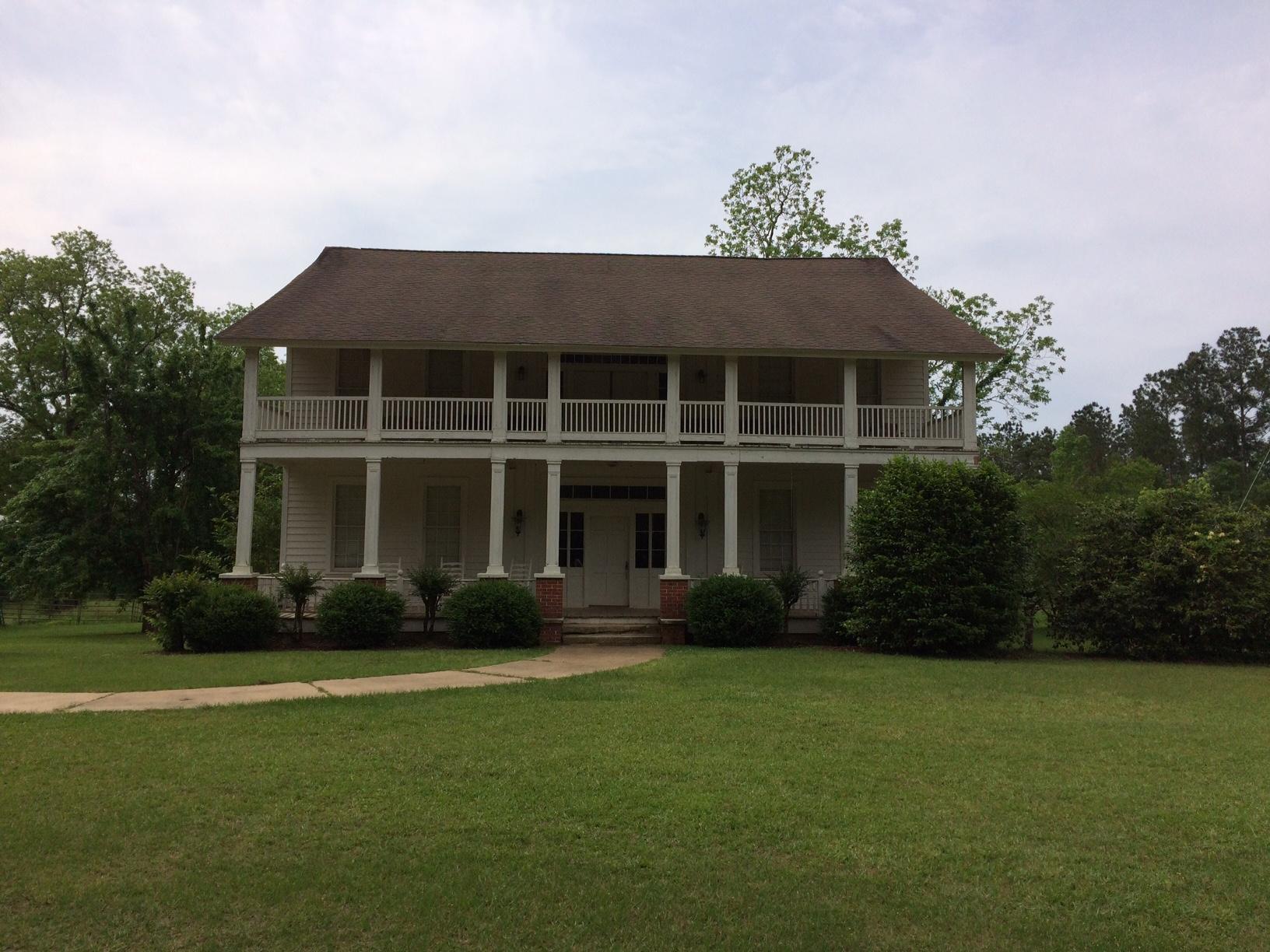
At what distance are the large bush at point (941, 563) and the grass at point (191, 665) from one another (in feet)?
17.5

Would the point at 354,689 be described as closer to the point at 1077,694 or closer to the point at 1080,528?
the point at 1077,694

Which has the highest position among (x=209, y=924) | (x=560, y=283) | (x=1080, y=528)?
(x=560, y=283)

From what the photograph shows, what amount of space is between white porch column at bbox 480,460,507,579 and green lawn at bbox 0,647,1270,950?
24.6 ft

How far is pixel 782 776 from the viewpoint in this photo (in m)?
6.52

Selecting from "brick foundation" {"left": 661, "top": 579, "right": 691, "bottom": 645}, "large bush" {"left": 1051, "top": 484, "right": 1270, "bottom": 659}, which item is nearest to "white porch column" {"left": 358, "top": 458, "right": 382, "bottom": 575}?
"brick foundation" {"left": 661, "top": 579, "right": 691, "bottom": 645}

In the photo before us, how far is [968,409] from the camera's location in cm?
1758

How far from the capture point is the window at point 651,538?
19438mm

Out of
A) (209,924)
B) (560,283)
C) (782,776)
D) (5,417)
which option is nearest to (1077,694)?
(782,776)

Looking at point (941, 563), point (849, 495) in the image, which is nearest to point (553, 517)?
point (849, 495)

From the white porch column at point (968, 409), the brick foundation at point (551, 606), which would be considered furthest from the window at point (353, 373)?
the white porch column at point (968, 409)

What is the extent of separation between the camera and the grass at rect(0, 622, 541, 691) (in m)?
11.2

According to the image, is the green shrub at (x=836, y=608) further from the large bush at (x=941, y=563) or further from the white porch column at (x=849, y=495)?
the large bush at (x=941, y=563)

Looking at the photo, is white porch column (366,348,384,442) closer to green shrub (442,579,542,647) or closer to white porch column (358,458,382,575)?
white porch column (358,458,382,575)

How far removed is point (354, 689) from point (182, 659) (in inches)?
181
